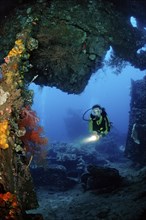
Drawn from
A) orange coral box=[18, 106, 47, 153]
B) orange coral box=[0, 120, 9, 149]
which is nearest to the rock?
orange coral box=[18, 106, 47, 153]

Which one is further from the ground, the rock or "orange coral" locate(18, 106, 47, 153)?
"orange coral" locate(18, 106, 47, 153)

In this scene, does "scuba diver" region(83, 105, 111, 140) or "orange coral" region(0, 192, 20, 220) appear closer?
"orange coral" region(0, 192, 20, 220)

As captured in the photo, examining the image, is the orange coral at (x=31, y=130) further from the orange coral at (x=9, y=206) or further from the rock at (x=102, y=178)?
the rock at (x=102, y=178)

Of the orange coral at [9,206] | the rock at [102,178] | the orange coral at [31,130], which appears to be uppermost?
the orange coral at [31,130]

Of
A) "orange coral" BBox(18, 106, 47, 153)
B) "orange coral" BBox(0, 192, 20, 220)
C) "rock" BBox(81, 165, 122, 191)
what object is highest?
"orange coral" BBox(18, 106, 47, 153)

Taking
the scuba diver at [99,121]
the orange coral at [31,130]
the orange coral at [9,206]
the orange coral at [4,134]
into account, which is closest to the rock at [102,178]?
the orange coral at [31,130]

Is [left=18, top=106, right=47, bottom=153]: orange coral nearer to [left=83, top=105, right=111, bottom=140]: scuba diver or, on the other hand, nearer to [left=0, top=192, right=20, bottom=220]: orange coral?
[left=83, top=105, right=111, bottom=140]: scuba diver

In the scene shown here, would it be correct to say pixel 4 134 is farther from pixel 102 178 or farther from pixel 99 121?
pixel 102 178

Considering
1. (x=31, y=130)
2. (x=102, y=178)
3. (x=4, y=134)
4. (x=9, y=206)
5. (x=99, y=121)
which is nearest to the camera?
(x=9, y=206)

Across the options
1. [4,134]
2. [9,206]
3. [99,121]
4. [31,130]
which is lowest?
[9,206]

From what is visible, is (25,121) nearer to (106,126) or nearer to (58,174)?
(106,126)

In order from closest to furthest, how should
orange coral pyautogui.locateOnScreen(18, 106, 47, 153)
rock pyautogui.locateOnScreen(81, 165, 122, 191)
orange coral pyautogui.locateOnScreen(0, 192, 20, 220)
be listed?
1. orange coral pyautogui.locateOnScreen(0, 192, 20, 220)
2. orange coral pyautogui.locateOnScreen(18, 106, 47, 153)
3. rock pyautogui.locateOnScreen(81, 165, 122, 191)

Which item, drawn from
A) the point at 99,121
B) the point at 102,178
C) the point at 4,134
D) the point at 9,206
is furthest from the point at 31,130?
the point at 102,178

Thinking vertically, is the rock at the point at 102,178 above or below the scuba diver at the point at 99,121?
below
